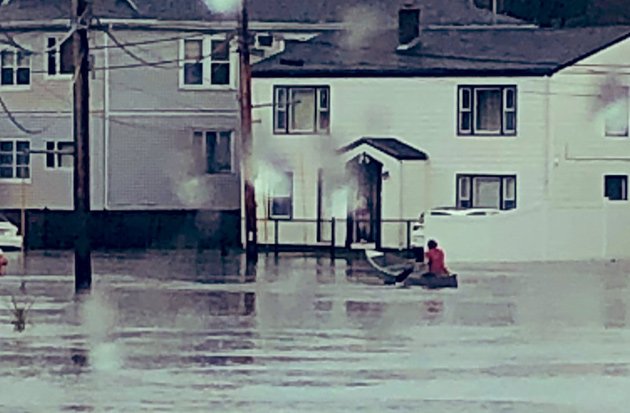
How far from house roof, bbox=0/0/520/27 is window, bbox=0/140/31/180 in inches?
156

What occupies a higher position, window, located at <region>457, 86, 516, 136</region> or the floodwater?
window, located at <region>457, 86, 516, 136</region>

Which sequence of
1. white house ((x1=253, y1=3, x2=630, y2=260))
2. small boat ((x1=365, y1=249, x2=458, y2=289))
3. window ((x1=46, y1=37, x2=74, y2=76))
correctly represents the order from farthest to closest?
1. window ((x1=46, y1=37, x2=74, y2=76))
2. white house ((x1=253, y1=3, x2=630, y2=260))
3. small boat ((x1=365, y1=249, x2=458, y2=289))

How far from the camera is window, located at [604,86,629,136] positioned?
5047 centimetres

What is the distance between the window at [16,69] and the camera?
2233 inches

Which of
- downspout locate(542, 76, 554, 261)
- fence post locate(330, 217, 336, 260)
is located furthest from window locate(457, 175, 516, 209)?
fence post locate(330, 217, 336, 260)

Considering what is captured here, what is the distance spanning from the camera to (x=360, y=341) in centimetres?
2503

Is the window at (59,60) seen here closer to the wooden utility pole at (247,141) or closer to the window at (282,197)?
the window at (282,197)

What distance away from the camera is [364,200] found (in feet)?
171

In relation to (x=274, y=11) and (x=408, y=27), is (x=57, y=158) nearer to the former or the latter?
(x=274, y=11)

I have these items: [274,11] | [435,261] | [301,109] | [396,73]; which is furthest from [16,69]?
[435,261]

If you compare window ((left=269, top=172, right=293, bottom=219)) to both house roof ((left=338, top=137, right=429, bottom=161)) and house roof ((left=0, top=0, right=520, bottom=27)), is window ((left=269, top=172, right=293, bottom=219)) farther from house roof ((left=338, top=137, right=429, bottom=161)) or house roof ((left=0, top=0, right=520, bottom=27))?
house roof ((left=0, top=0, right=520, bottom=27))

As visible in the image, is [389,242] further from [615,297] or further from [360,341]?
[360,341]

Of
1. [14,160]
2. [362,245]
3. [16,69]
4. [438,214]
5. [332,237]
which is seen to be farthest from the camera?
[16,69]

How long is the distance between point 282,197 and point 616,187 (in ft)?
31.3
